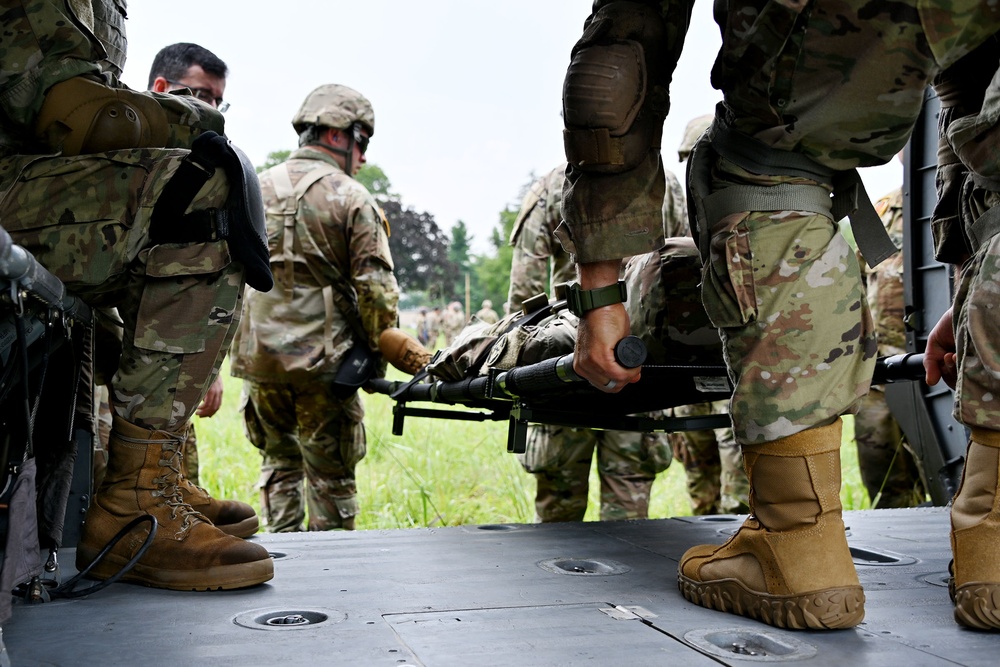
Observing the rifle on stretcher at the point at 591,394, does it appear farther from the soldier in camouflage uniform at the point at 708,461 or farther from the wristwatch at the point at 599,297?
the soldier in camouflage uniform at the point at 708,461

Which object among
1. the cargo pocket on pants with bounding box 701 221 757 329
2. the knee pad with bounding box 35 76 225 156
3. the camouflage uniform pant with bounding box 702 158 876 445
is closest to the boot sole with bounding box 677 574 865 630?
the camouflage uniform pant with bounding box 702 158 876 445

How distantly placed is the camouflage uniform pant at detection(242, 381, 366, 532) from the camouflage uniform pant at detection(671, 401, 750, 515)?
1744mm

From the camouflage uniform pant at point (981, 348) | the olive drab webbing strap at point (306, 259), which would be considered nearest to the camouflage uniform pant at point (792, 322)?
the camouflage uniform pant at point (981, 348)

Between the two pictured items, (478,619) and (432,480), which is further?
(432,480)

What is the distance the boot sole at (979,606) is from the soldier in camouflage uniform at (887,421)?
3.41 m

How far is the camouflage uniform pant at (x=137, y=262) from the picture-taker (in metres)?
1.89

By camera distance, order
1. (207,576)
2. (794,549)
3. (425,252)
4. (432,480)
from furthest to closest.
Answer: (425,252), (432,480), (207,576), (794,549)

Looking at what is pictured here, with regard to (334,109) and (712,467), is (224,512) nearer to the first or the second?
(334,109)

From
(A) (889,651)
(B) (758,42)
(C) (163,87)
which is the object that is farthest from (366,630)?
(C) (163,87)

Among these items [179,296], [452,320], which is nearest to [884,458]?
[179,296]

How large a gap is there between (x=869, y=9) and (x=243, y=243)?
4.16 ft

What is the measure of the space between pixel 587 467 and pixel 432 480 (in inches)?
89.1

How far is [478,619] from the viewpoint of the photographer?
1569 mm

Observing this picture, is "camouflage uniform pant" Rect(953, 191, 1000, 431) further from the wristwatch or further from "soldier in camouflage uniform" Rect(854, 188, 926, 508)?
"soldier in camouflage uniform" Rect(854, 188, 926, 508)
